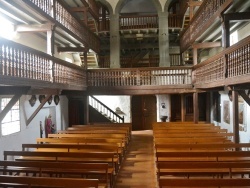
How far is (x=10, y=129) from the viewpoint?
10.7 meters

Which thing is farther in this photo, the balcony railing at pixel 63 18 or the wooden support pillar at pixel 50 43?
the wooden support pillar at pixel 50 43

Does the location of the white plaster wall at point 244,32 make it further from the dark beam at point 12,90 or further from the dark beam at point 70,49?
the dark beam at point 12,90

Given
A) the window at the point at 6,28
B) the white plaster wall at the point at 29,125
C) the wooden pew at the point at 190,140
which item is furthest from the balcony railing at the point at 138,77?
the wooden pew at the point at 190,140

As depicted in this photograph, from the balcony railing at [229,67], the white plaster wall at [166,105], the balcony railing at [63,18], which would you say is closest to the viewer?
the balcony railing at [229,67]

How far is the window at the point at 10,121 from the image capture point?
404 inches

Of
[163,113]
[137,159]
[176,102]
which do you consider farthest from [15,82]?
[176,102]

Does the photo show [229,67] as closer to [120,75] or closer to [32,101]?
[120,75]

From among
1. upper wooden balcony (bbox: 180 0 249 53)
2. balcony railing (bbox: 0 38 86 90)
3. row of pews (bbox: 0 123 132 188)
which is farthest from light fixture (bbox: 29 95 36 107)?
upper wooden balcony (bbox: 180 0 249 53)

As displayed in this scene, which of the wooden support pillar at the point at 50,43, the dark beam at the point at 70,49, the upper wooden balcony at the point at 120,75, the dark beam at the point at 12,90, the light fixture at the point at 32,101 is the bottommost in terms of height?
the light fixture at the point at 32,101

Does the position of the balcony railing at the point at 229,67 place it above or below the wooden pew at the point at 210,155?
above

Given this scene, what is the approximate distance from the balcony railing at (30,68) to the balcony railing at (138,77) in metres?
3.15

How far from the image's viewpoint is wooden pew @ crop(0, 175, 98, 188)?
4803mm

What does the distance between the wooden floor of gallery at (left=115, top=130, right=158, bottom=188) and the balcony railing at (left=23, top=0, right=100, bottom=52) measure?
6.47 metres

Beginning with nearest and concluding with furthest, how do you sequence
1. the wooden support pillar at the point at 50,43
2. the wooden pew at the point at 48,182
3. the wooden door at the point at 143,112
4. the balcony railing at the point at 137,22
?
the wooden pew at the point at 48,182, the wooden support pillar at the point at 50,43, the balcony railing at the point at 137,22, the wooden door at the point at 143,112
